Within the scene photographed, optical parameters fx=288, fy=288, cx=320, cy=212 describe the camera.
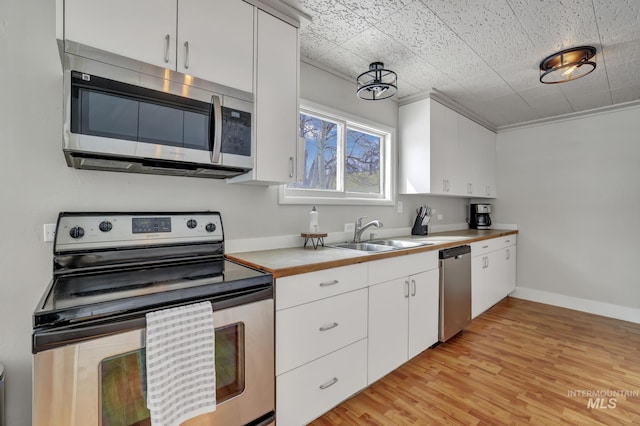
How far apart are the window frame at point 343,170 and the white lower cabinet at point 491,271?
1.06 meters

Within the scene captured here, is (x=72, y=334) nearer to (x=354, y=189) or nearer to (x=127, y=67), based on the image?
(x=127, y=67)

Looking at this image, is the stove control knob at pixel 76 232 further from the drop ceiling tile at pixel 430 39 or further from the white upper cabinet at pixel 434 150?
the white upper cabinet at pixel 434 150

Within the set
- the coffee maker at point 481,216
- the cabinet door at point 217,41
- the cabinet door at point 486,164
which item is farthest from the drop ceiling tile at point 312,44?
the coffee maker at point 481,216

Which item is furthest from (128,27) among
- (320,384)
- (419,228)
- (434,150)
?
(419,228)

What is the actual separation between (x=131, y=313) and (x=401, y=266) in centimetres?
162

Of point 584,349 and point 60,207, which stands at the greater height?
point 60,207

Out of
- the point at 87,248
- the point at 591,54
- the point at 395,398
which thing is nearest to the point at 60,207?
the point at 87,248

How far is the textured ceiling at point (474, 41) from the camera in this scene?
5.54ft

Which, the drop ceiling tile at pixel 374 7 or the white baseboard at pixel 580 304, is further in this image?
the white baseboard at pixel 580 304

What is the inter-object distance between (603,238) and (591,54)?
7.62 ft

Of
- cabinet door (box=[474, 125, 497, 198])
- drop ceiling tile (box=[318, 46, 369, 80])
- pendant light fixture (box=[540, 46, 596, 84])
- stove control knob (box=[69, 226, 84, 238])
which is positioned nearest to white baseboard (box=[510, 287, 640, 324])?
cabinet door (box=[474, 125, 497, 198])

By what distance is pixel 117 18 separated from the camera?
1150mm

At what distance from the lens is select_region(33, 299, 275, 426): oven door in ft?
2.76

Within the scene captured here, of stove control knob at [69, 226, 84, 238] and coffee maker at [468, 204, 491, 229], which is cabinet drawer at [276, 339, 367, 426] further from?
coffee maker at [468, 204, 491, 229]
